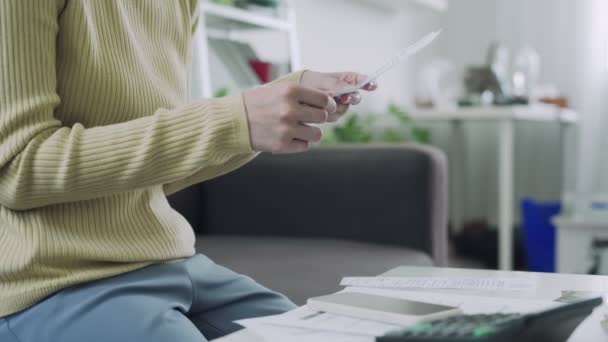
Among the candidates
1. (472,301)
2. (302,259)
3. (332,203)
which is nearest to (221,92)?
(332,203)

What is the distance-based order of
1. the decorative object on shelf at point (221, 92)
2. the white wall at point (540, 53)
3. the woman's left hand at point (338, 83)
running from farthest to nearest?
the white wall at point (540, 53)
the decorative object on shelf at point (221, 92)
the woman's left hand at point (338, 83)

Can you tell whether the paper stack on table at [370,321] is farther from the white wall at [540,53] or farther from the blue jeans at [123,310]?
the white wall at [540,53]

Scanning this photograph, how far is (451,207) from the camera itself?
3.56 meters

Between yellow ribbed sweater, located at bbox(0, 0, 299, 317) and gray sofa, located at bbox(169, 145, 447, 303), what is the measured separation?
2.36 feet

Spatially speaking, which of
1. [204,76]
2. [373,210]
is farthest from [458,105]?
[373,210]

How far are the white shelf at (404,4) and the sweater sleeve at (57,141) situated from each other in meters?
2.62

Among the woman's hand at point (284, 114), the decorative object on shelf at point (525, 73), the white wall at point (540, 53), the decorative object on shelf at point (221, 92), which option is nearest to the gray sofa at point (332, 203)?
the decorative object on shelf at point (221, 92)

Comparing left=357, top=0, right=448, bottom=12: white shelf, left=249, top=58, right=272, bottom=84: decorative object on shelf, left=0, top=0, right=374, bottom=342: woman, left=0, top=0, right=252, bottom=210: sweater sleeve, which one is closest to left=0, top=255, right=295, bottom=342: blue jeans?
left=0, top=0, right=374, bottom=342: woman

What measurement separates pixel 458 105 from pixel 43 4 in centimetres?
246

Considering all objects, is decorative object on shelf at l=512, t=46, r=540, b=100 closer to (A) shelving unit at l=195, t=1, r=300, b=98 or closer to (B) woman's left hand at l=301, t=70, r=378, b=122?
(A) shelving unit at l=195, t=1, r=300, b=98

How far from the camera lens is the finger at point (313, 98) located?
684mm

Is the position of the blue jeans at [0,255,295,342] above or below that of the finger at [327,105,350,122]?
below

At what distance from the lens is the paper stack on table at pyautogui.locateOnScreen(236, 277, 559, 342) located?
0.57m

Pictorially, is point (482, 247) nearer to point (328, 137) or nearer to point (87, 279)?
point (328, 137)
